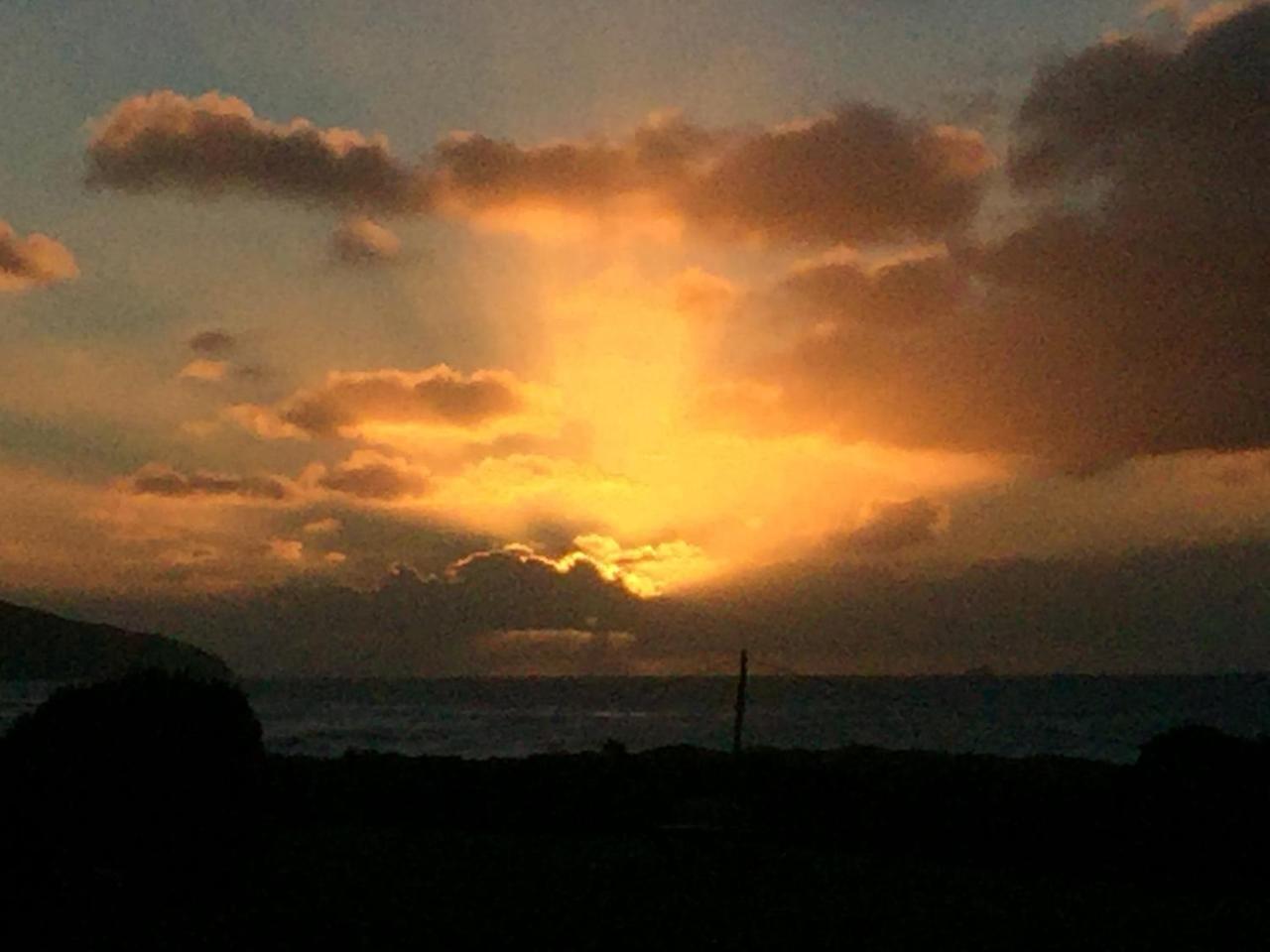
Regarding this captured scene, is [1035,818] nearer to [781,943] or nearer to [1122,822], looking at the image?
[1122,822]

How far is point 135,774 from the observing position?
17203mm

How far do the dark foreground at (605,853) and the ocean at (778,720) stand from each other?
17995 millimetres

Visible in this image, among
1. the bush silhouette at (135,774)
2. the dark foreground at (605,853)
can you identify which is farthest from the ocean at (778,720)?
the bush silhouette at (135,774)

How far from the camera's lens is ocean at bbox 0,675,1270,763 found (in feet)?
216

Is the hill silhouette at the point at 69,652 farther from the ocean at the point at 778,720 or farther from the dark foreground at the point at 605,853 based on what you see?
the dark foreground at the point at 605,853

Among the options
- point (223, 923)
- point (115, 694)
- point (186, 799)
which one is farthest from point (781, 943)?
point (115, 694)

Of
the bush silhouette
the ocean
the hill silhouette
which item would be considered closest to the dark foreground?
the bush silhouette

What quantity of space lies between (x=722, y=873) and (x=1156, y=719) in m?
79.1

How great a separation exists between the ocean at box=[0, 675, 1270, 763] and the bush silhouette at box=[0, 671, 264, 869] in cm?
2764

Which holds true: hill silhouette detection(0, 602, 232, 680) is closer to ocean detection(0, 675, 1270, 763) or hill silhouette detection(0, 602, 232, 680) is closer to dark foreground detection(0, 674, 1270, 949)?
ocean detection(0, 675, 1270, 763)

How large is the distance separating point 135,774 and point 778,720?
7590 centimetres

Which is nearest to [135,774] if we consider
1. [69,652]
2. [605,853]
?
[605,853]

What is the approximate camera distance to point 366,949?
1423 cm

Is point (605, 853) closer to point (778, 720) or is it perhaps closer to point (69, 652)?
point (778, 720)
